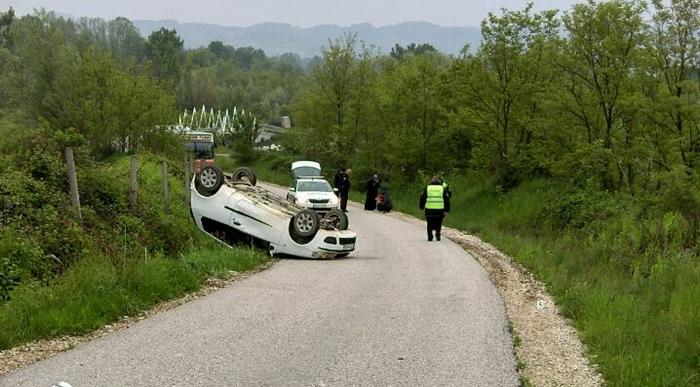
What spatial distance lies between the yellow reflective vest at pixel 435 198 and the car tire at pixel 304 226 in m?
5.03

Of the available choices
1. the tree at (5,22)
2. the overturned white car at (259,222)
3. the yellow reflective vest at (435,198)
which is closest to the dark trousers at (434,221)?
the yellow reflective vest at (435,198)

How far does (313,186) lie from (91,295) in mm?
19375

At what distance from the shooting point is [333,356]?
6.93m

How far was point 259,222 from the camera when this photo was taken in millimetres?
15055

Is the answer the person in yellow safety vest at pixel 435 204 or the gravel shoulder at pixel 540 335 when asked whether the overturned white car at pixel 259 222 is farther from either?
the person in yellow safety vest at pixel 435 204

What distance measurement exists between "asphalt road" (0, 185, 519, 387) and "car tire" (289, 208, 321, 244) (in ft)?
8.53

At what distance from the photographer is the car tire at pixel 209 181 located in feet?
50.7

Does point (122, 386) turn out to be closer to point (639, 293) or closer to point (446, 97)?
point (639, 293)

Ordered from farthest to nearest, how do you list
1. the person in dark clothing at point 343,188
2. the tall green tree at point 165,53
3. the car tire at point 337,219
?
the tall green tree at point 165,53 < the person in dark clothing at point 343,188 < the car tire at point 337,219

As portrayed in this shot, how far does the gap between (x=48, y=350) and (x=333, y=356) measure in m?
2.90

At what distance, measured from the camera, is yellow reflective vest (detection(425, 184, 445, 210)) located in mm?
18906

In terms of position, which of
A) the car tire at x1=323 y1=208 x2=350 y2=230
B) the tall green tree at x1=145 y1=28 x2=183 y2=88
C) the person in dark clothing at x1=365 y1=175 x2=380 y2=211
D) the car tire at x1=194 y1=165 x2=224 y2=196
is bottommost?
the person in dark clothing at x1=365 y1=175 x2=380 y2=211

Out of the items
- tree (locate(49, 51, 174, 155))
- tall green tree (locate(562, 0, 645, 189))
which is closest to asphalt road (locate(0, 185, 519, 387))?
tall green tree (locate(562, 0, 645, 189))

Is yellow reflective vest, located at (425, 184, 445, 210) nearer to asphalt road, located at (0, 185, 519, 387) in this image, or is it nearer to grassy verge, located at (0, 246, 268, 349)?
asphalt road, located at (0, 185, 519, 387)
